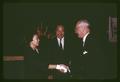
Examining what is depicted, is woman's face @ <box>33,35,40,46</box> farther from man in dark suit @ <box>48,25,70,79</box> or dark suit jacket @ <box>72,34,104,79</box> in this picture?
dark suit jacket @ <box>72,34,104,79</box>

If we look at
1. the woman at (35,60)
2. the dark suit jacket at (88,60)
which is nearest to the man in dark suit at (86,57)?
the dark suit jacket at (88,60)

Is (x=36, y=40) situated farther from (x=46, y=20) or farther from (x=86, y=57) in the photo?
(x=86, y=57)

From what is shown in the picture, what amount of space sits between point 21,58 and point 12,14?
0.27 meters

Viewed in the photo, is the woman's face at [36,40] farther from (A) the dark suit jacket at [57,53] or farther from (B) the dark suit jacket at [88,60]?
(B) the dark suit jacket at [88,60]

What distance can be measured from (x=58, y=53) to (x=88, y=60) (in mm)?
186

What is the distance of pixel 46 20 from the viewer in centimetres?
136

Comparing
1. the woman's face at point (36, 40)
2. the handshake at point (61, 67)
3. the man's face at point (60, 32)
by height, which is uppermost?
the man's face at point (60, 32)

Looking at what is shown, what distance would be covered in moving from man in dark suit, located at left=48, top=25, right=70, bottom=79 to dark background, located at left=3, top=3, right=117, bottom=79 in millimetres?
47

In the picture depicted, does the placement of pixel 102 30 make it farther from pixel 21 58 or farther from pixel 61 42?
pixel 21 58

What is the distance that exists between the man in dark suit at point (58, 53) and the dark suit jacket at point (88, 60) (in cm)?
6

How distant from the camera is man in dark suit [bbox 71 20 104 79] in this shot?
53.2 inches

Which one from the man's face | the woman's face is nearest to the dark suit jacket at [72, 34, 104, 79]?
the man's face

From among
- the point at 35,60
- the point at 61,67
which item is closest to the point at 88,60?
the point at 61,67

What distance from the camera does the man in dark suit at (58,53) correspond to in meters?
1.35
